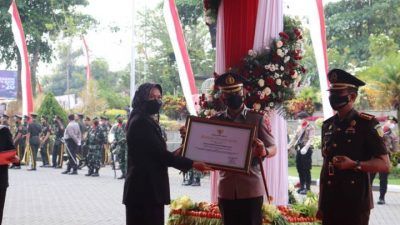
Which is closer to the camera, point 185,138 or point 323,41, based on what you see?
point 185,138

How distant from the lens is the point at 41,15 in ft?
143

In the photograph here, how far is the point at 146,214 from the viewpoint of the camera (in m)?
6.66

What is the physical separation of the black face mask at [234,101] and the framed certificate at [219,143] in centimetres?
17

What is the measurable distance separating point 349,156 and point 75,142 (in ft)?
63.4

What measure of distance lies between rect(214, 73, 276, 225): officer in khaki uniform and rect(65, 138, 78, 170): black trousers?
Answer: 17781mm

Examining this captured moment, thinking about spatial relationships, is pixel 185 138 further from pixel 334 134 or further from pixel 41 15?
pixel 41 15

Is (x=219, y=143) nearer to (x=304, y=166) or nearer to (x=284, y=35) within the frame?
(x=284, y=35)

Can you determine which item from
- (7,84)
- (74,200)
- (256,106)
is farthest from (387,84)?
(7,84)

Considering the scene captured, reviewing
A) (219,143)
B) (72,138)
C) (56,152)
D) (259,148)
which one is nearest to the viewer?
(259,148)

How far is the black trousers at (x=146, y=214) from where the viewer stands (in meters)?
6.66

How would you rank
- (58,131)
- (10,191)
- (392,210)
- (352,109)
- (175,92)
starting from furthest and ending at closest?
(175,92) < (58,131) < (10,191) < (392,210) < (352,109)

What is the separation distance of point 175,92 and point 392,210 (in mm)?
34184

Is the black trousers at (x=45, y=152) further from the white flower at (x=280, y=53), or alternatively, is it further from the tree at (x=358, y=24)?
the tree at (x=358, y=24)

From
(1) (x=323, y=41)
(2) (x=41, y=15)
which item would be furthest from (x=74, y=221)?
(2) (x=41, y=15)
